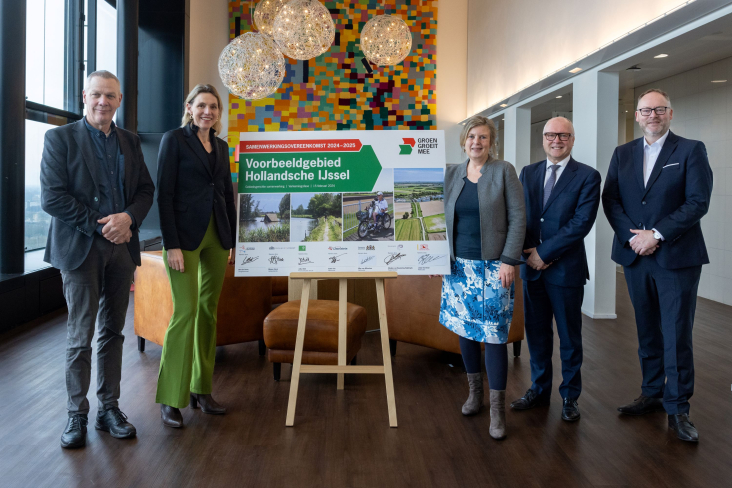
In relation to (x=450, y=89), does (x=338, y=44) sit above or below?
above

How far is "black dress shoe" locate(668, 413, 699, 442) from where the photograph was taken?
2.80m

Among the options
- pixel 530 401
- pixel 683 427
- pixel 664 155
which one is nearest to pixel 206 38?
pixel 664 155

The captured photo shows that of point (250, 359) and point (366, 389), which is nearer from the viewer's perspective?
point (366, 389)

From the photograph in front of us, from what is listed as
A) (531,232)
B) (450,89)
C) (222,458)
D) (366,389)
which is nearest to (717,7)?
(531,232)

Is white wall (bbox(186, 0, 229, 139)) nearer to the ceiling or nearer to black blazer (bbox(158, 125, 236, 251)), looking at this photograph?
the ceiling

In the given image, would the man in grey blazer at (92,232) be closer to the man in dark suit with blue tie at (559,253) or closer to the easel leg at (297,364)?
the easel leg at (297,364)

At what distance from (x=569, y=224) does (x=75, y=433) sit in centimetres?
280

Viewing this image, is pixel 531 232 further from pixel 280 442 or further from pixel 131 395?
pixel 131 395

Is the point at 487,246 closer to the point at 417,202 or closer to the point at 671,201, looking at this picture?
the point at 417,202

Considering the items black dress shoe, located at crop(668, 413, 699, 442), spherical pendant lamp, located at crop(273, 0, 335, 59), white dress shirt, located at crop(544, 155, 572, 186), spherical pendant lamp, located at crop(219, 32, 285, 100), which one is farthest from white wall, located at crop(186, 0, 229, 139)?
black dress shoe, located at crop(668, 413, 699, 442)

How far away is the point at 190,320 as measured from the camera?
2.96 m

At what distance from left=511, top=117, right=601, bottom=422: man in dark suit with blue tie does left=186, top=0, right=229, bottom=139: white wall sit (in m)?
6.63

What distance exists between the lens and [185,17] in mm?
8352

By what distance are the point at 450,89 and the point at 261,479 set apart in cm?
928
